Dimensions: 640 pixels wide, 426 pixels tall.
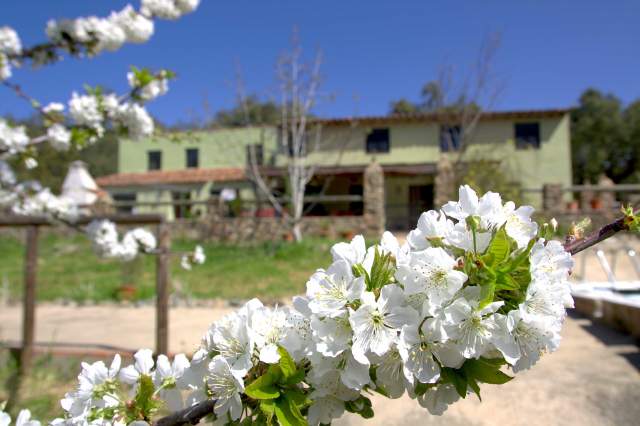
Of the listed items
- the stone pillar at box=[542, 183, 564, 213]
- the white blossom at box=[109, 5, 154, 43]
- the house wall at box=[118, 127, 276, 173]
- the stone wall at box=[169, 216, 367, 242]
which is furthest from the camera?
the house wall at box=[118, 127, 276, 173]

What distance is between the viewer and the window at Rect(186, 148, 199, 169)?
83.4ft

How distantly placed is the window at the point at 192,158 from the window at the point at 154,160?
5.47ft

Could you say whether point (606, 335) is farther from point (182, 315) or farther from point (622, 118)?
point (622, 118)

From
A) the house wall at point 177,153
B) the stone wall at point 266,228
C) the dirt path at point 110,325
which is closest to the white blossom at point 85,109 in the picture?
the dirt path at point 110,325

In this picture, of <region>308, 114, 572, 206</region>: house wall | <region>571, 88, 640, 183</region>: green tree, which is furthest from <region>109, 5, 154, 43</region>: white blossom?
<region>571, 88, 640, 183</region>: green tree

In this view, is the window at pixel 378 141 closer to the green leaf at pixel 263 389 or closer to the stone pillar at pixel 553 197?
the stone pillar at pixel 553 197

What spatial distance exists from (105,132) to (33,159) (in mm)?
537

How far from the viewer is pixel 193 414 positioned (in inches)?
31.2

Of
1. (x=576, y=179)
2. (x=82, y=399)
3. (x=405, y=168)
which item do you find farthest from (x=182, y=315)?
(x=576, y=179)

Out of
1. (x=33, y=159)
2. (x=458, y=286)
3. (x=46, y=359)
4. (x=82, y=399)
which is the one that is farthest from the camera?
(x=46, y=359)

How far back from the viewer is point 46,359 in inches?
158

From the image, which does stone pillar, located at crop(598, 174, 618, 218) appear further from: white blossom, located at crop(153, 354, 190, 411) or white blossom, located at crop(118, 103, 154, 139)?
white blossom, located at crop(153, 354, 190, 411)

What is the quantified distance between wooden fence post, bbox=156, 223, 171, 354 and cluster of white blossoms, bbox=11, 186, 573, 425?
319 cm

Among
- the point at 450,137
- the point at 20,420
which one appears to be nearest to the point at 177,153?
the point at 450,137
